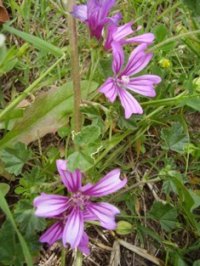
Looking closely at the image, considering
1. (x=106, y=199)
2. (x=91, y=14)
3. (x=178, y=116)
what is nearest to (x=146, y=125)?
(x=178, y=116)

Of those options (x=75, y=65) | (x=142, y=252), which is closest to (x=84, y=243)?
(x=142, y=252)

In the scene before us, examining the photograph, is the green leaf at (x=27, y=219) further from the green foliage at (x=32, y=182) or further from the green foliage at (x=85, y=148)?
the green foliage at (x=85, y=148)

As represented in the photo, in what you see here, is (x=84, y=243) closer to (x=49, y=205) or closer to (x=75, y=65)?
(x=49, y=205)

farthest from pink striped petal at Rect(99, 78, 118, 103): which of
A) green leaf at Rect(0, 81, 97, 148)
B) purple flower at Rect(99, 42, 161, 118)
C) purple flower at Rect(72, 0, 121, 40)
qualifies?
green leaf at Rect(0, 81, 97, 148)

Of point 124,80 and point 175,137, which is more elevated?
point 124,80

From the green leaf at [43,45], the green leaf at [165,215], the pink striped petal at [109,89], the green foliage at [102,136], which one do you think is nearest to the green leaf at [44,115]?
the green foliage at [102,136]

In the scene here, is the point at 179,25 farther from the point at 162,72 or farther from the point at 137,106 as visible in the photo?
the point at 137,106
